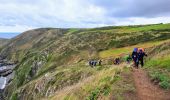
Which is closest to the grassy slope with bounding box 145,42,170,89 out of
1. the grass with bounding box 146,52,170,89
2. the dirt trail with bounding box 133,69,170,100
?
the grass with bounding box 146,52,170,89

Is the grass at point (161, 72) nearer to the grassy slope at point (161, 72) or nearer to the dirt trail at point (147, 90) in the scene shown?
the grassy slope at point (161, 72)

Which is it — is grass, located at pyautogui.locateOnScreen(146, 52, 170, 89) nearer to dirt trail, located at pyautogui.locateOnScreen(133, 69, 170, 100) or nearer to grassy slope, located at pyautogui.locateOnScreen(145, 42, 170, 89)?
grassy slope, located at pyautogui.locateOnScreen(145, 42, 170, 89)

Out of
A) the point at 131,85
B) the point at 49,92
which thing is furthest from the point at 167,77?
the point at 49,92

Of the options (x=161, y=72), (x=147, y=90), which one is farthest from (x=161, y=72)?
(x=147, y=90)

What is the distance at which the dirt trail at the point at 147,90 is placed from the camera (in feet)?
75.0

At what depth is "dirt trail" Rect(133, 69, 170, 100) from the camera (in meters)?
22.9

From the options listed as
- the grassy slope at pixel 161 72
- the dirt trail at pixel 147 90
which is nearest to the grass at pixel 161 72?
the grassy slope at pixel 161 72

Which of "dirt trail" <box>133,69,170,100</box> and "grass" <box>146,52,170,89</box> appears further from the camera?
"grass" <box>146,52,170,89</box>

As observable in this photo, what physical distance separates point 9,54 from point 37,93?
143 metres

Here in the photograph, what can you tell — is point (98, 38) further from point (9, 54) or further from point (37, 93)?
point (9, 54)

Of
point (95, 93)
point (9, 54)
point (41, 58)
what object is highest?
point (95, 93)

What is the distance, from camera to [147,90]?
2419cm

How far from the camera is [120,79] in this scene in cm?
2598

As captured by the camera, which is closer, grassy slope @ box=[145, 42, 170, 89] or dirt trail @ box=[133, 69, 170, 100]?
dirt trail @ box=[133, 69, 170, 100]
